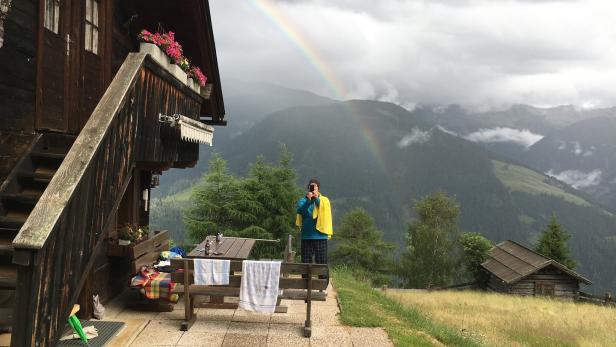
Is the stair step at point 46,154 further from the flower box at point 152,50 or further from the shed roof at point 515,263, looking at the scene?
the shed roof at point 515,263

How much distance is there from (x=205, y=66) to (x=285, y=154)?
80.9 ft

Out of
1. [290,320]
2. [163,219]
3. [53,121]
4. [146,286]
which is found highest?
[53,121]

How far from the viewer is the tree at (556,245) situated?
45250 millimetres

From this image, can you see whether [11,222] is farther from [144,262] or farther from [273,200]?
[273,200]

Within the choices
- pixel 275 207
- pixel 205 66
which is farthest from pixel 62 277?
pixel 275 207

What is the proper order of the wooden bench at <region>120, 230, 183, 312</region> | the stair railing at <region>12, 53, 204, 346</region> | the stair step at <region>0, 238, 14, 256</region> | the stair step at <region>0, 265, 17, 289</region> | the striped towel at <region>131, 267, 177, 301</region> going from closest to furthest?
the stair railing at <region>12, 53, 204, 346</region> < the stair step at <region>0, 265, 17, 289</region> < the stair step at <region>0, 238, 14, 256</region> < the striped towel at <region>131, 267, 177, 301</region> < the wooden bench at <region>120, 230, 183, 312</region>

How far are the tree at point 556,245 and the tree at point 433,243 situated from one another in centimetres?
933

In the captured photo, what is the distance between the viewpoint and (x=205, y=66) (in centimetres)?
1220

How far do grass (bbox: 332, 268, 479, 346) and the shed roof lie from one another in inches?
1172

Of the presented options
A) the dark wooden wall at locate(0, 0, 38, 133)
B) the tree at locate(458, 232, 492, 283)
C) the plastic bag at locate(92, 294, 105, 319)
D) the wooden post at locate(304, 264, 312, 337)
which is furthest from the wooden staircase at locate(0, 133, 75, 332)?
the tree at locate(458, 232, 492, 283)

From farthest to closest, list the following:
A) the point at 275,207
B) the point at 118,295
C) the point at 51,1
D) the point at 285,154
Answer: the point at 285,154, the point at 275,207, the point at 118,295, the point at 51,1

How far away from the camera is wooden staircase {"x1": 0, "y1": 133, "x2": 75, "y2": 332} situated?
4504 mm

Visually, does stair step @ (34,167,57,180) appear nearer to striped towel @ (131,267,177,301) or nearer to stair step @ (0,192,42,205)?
stair step @ (0,192,42,205)

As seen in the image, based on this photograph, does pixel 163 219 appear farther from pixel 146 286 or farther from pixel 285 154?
pixel 146 286
